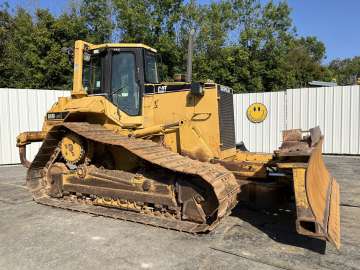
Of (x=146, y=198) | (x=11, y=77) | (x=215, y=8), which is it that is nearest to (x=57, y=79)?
(x=11, y=77)

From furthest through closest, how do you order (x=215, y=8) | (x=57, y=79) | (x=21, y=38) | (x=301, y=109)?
1. (x=215, y=8)
2. (x=21, y=38)
3. (x=57, y=79)
4. (x=301, y=109)

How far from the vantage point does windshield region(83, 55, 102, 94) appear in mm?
7051

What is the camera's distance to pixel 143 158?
5.41m

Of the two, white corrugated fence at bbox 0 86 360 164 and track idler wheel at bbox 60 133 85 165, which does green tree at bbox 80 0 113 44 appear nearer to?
white corrugated fence at bbox 0 86 360 164

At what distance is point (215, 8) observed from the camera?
3034cm

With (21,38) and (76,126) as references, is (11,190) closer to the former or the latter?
(76,126)

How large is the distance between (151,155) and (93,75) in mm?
2586

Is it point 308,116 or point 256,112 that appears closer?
point 308,116

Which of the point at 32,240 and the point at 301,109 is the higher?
the point at 301,109

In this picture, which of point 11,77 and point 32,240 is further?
point 11,77

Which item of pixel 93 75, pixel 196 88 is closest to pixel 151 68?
pixel 93 75

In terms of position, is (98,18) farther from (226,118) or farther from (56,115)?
(226,118)

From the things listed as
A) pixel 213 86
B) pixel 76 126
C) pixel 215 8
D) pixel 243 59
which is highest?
pixel 215 8

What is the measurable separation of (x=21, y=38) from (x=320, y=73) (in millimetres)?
31208
